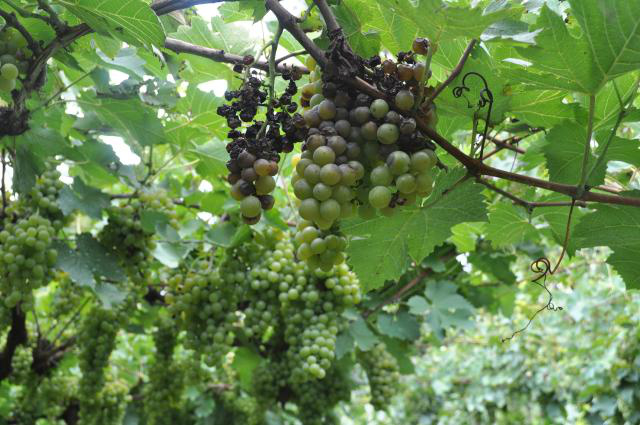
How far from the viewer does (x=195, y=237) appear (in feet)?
9.11

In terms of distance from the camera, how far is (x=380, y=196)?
0.87 metres

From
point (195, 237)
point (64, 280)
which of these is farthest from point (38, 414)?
point (195, 237)

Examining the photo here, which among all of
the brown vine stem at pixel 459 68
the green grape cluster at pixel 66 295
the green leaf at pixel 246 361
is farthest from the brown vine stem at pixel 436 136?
the green leaf at pixel 246 361

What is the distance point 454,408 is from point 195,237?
4.87 meters

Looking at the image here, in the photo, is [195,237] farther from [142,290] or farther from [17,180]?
[17,180]

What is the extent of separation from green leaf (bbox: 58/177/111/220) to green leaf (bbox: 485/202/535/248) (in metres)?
1.47

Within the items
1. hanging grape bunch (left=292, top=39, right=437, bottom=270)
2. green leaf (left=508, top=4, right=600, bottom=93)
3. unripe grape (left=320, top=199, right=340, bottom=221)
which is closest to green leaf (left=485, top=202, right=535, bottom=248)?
green leaf (left=508, top=4, right=600, bottom=93)

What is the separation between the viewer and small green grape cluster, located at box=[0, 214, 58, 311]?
188 centimetres

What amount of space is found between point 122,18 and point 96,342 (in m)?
1.98

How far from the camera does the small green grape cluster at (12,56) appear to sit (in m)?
1.05

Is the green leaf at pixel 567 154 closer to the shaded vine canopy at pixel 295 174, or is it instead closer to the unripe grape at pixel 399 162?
the shaded vine canopy at pixel 295 174

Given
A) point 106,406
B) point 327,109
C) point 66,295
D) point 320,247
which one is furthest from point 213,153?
point 106,406

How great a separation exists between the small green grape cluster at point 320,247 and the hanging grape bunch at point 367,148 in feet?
0.45

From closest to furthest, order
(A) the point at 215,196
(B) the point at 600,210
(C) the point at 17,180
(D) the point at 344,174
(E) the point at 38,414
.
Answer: (D) the point at 344,174
(B) the point at 600,210
(C) the point at 17,180
(A) the point at 215,196
(E) the point at 38,414
